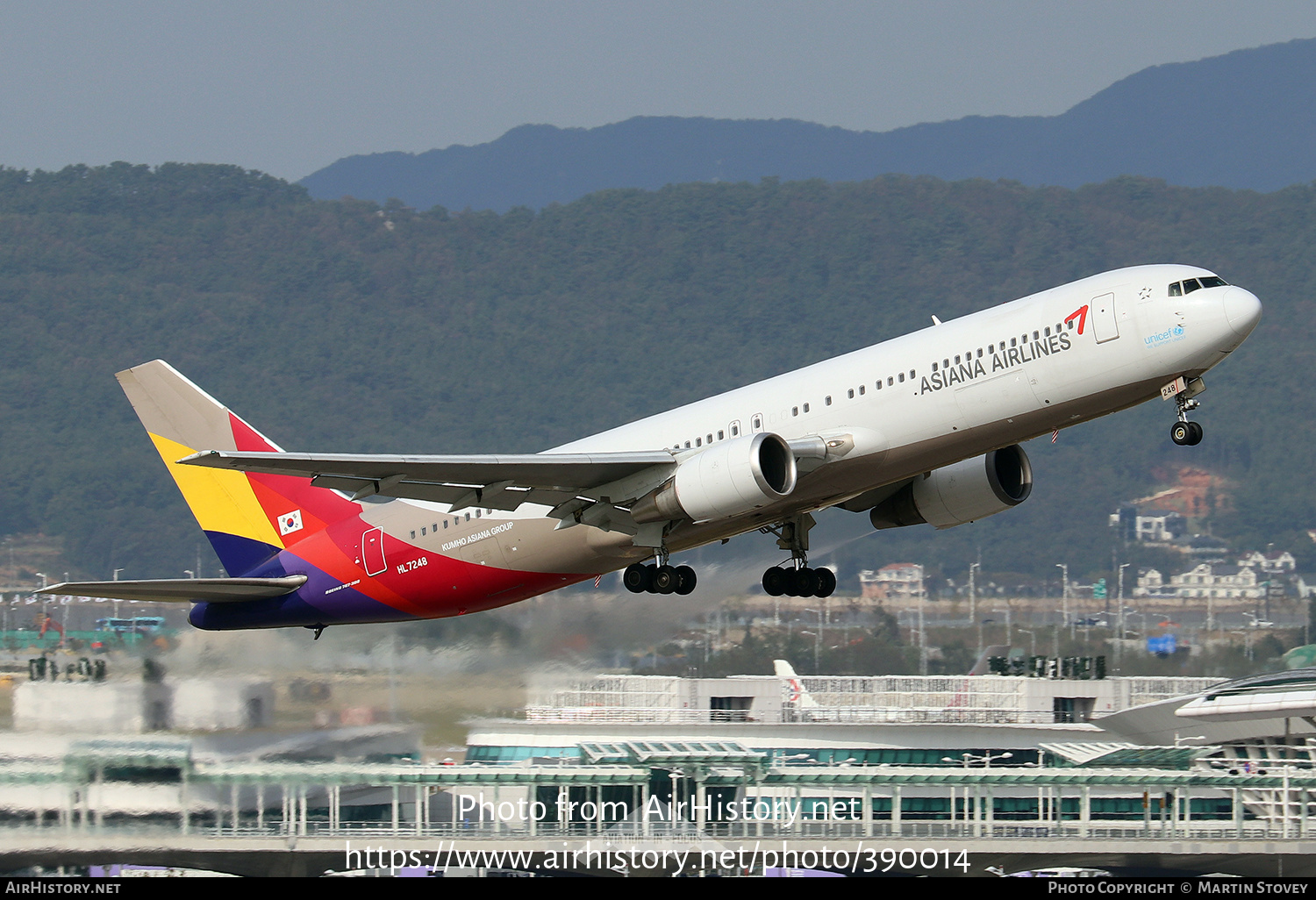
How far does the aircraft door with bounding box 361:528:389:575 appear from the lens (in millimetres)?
36750

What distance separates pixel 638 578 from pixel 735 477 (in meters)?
4.28

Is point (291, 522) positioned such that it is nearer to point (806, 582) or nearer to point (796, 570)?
point (796, 570)

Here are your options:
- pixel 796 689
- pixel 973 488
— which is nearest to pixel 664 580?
pixel 973 488

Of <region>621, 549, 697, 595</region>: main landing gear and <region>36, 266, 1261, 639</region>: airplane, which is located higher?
<region>36, 266, 1261, 639</region>: airplane

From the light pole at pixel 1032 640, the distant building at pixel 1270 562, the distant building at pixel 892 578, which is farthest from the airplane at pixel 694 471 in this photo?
the distant building at pixel 1270 562

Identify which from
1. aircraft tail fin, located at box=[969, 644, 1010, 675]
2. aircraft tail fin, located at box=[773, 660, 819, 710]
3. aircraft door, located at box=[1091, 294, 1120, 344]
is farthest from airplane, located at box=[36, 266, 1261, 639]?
aircraft tail fin, located at box=[969, 644, 1010, 675]

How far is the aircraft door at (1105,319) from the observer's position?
3066 centimetres

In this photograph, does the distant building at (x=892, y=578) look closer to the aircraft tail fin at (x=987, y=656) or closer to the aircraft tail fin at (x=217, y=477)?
the aircraft tail fin at (x=987, y=656)

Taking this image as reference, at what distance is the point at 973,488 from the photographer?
36375mm

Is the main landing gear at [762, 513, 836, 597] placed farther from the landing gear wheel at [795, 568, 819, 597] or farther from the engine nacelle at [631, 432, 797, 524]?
the engine nacelle at [631, 432, 797, 524]

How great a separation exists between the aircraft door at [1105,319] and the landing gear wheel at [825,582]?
27.2 feet

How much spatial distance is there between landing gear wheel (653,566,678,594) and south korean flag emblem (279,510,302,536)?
28.5ft
